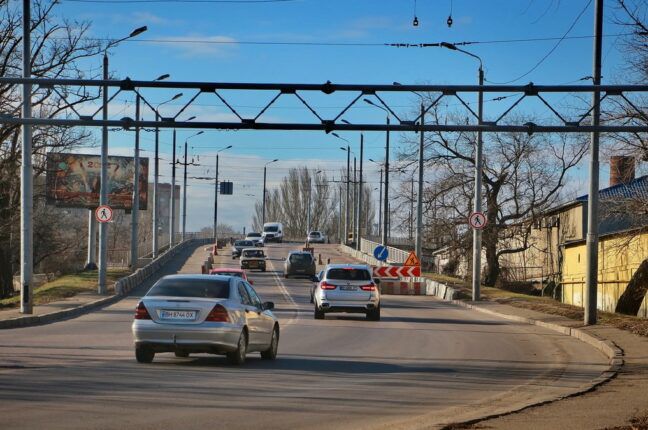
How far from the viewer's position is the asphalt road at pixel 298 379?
11078mm

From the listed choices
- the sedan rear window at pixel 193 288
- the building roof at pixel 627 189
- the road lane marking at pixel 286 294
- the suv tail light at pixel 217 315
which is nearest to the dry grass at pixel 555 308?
the building roof at pixel 627 189

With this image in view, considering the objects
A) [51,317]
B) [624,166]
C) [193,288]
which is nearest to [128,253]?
[51,317]

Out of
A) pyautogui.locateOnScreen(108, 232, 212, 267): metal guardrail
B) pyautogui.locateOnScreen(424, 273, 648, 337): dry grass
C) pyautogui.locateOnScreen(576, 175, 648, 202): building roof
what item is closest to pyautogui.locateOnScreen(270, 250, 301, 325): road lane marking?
pyautogui.locateOnScreen(424, 273, 648, 337): dry grass

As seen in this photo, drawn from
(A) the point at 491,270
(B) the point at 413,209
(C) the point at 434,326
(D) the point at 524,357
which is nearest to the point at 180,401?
(D) the point at 524,357

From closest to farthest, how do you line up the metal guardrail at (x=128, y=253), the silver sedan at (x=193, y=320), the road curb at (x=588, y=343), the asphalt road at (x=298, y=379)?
the asphalt road at (x=298, y=379), the road curb at (x=588, y=343), the silver sedan at (x=193, y=320), the metal guardrail at (x=128, y=253)

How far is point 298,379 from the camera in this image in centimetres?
1517

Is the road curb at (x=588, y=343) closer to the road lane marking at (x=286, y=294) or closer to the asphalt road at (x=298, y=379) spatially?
the asphalt road at (x=298, y=379)

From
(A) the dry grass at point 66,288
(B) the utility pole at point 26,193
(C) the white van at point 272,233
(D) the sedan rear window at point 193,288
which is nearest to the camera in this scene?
(D) the sedan rear window at point 193,288

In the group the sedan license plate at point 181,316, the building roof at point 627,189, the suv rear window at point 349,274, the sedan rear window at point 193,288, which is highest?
the building roof at point 627,189

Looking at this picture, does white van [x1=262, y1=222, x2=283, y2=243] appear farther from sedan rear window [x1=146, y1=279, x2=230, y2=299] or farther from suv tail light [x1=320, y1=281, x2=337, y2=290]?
sedan rear window [x1=146, y1=279, x2=230, y2=299]

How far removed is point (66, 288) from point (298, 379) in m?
30.9

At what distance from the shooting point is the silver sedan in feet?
53.8

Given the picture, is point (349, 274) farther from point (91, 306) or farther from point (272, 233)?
point (272, 233)

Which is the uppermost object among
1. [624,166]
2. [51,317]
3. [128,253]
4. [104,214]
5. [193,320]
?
[624,166]
